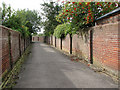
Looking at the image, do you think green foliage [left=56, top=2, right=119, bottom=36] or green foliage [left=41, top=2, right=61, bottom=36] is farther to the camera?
green foliage [left=41, top=2, right=61, bottom=36]

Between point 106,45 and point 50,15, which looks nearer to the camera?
point 106,45

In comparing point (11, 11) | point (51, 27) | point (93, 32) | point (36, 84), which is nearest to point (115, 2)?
point (93, 32)

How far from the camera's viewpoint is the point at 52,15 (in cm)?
2541

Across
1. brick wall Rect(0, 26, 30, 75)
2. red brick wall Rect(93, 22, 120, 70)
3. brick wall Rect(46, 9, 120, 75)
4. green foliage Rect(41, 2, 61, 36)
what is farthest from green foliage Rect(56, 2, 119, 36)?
green foliage Rect(41, 2, 61, 36)

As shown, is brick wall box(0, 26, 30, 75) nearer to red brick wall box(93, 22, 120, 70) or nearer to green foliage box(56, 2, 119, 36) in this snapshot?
green foliage box(56, 2, 119, 36)

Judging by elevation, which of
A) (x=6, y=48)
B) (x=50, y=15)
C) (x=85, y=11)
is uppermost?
(x=50, y=15)

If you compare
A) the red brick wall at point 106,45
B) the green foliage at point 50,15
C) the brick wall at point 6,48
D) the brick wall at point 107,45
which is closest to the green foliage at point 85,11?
the brick wall at point 107,45

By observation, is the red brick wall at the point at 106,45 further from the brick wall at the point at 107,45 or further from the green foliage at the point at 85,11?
the green foliage at the point at 85,11

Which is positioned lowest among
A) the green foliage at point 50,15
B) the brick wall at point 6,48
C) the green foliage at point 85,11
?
the brick wall at point 6,48

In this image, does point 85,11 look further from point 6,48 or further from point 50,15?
point 50,15

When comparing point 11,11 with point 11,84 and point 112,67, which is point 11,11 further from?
point 112,67

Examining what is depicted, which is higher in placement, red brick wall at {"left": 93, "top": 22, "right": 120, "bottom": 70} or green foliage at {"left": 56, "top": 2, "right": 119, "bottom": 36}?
green foliage at {"left": 56, "top": 2, "right": 119, "bottom": 36}

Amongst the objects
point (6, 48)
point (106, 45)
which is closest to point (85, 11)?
point (106, 45)

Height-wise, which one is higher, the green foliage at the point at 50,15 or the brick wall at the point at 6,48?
the green foliage at the point at 50,15
